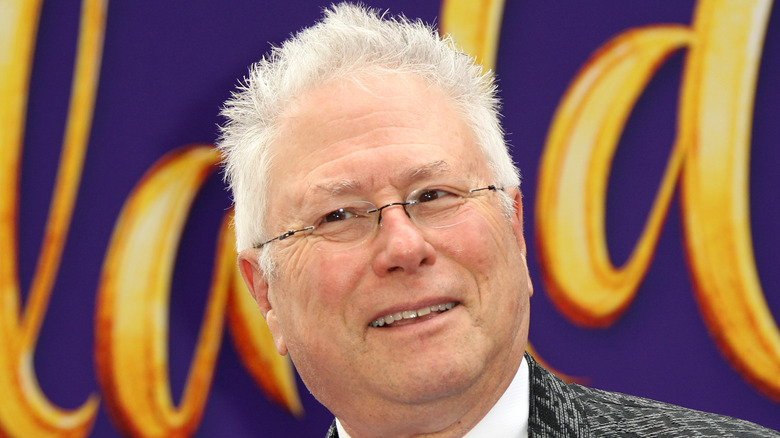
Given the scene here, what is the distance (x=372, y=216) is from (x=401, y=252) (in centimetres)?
13

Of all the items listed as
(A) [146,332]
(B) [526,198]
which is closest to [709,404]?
(B) [526,198]

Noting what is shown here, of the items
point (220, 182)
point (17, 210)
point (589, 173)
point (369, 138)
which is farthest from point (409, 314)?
point (17, 210)

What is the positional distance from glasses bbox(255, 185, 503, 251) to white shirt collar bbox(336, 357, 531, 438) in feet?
1.12

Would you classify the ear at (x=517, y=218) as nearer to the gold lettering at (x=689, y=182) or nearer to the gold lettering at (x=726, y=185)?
the gold lettering at (x=689, y=182)

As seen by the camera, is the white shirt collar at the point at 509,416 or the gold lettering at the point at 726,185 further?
the gold lettering at the point at 726,185

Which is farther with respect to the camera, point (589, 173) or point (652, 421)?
point (589, 173)

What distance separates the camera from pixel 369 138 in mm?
1407

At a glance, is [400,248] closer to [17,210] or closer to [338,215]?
[338,215]

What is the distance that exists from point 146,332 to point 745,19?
7.17ft

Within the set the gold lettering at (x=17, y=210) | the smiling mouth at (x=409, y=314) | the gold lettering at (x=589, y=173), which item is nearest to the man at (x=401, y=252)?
the smiling mouth at (x=409, y=314)

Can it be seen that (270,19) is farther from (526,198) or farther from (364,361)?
(364,361)

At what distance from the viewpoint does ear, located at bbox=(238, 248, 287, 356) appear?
158 cm

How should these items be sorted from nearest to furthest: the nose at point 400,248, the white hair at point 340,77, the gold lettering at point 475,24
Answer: the nose at point 400,248, the white hair at point 340,77, the gold lettering at point 475,24

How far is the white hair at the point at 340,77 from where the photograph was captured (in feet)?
4.98
